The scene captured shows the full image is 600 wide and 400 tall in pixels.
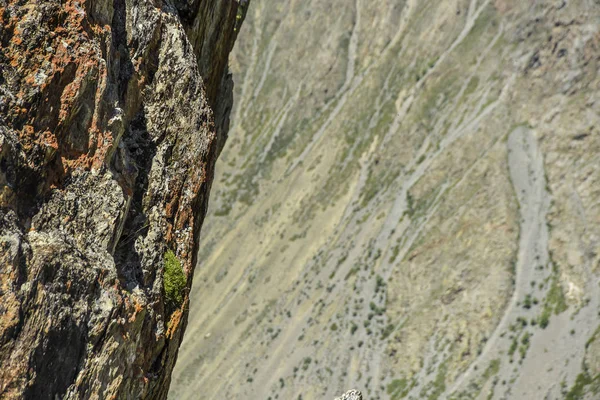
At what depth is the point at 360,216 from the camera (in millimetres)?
95875

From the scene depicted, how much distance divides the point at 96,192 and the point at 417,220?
74.2 meters

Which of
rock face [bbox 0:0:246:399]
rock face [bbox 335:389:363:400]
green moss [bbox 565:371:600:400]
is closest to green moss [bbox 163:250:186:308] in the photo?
rock face [bbox 0:0:246:399]

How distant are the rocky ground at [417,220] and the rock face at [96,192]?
49.2m

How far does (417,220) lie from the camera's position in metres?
85.6

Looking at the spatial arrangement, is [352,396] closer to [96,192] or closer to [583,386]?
[96,192]

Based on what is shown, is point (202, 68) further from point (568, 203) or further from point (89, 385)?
point (568, 203)

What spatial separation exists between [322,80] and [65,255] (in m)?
119

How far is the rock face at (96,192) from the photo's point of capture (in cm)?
1223

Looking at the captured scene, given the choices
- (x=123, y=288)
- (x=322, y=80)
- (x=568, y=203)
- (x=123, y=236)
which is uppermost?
(x=322, y=80)

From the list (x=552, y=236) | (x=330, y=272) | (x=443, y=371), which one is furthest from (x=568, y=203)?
(x=330, y=272)

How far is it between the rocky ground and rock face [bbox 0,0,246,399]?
49176 mm

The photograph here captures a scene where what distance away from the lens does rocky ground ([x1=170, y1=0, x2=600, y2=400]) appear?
69.9 m

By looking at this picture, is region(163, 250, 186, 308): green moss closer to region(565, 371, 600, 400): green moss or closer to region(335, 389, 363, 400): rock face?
region(335, 389, 363, 400): rock face

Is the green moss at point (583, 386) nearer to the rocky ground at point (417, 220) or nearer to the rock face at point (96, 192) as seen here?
the rocky ground at point (417, 220)
